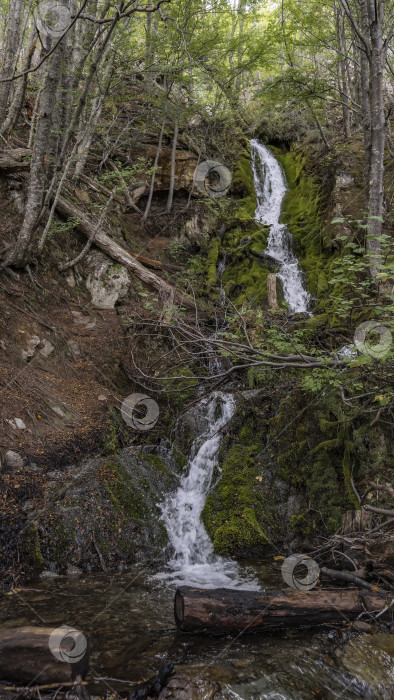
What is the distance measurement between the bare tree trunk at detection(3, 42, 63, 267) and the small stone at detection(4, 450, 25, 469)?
401 cm

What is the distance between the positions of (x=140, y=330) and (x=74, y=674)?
22.2 feet

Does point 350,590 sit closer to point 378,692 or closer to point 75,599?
point 378,692

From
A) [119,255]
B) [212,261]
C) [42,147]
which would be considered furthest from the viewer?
[212,261]

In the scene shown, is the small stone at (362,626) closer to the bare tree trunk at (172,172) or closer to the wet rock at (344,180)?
the wet rock at (344,180)

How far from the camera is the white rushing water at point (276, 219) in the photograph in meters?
11.2

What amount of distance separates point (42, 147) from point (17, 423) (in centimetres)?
463

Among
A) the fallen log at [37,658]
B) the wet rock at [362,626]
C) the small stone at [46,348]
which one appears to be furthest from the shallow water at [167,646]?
the small stone at [46,348]

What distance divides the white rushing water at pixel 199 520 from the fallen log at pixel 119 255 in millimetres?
3035

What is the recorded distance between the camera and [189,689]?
293 centimetres

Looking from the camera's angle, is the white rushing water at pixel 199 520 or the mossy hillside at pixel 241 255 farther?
the mossy hillside at pixel 241 255

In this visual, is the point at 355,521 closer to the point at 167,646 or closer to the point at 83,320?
the point at 167,646

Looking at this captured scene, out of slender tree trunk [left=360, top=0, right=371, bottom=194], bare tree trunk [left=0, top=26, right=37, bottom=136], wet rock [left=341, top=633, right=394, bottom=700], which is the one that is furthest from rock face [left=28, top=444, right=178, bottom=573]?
bare tree trunk [left=0, top=26, right=37, bottom=136]

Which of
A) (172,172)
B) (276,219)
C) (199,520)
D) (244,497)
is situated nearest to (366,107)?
(276,219)

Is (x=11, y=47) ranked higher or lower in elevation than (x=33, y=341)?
higher
